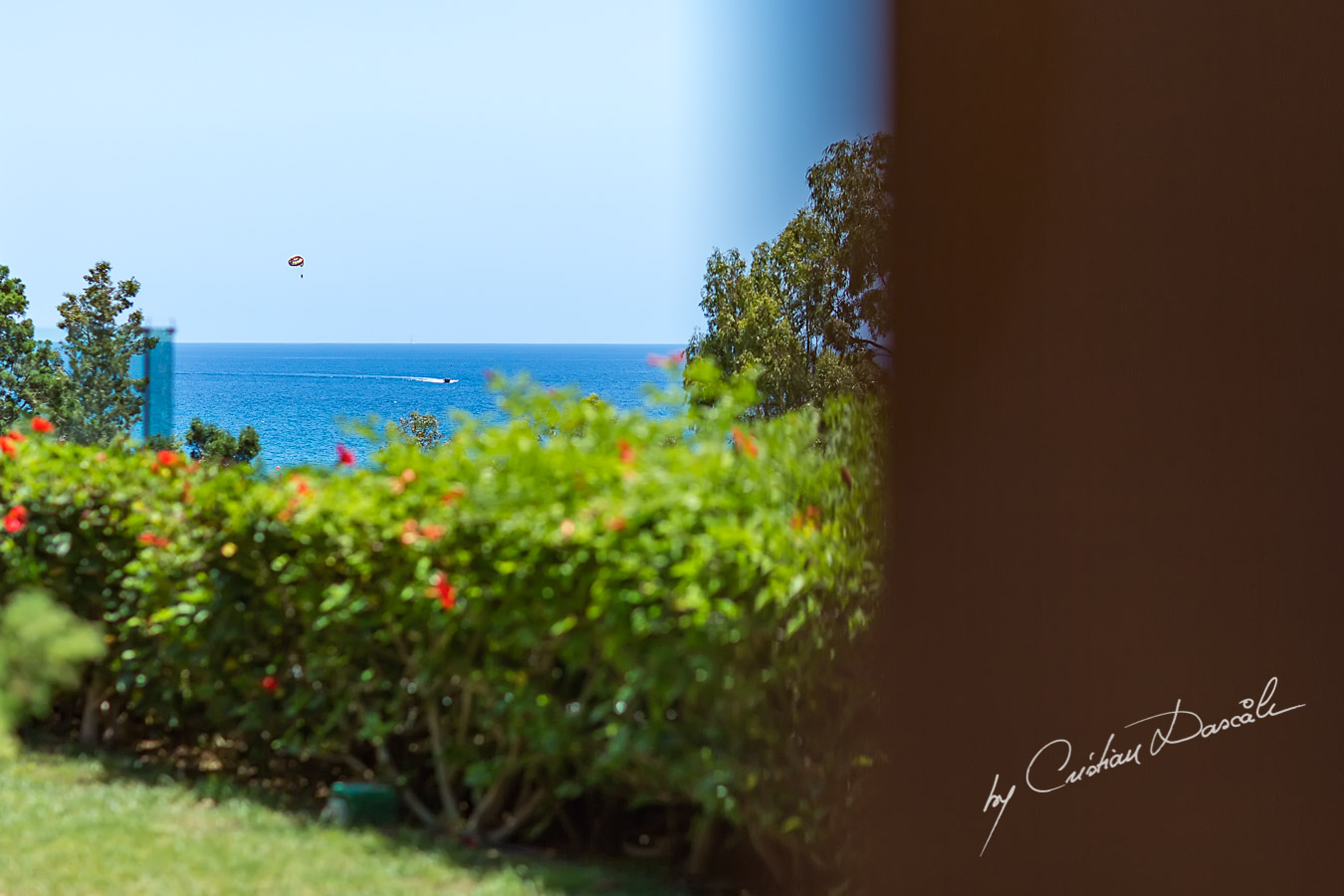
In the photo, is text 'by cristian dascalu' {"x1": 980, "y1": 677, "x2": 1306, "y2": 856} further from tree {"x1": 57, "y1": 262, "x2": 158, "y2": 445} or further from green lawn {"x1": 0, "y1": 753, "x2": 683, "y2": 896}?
tree {"x1": 57, "y1": 262, "x2": 158, "y2": 445}

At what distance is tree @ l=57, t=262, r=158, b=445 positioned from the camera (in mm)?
20891

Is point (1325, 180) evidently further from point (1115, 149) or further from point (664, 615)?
point (664, 615)

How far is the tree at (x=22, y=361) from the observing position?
977 inches

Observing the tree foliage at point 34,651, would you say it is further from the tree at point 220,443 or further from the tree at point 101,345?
the tree at point 220,443

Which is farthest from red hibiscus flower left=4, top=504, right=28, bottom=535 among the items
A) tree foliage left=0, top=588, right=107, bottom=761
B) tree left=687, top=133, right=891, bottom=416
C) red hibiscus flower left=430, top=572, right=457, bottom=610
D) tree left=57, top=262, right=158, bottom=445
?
tree left=57, top=262, right=158, bottom=445

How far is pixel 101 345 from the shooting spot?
23984 millimetres

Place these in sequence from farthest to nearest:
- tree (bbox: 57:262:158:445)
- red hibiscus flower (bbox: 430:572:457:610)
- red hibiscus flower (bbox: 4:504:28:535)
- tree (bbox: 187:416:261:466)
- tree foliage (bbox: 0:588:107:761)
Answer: tree (bbox: 187:416:261:466) → tree (bbox: 57:262:158:445) → red hibiscus flower (bbox: 4:504:28:535) → tree foliage (bbox: 0:588:107:761) → red hibiscus flower (bbox: 430:572:457:610)

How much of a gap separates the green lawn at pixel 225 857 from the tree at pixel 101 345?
17599 mm

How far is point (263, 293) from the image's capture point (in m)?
92.5

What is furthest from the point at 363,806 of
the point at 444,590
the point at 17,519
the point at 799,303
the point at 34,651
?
the point at 799,303

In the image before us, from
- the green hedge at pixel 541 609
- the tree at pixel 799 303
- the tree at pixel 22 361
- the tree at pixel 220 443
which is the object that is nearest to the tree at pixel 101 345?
the tree at pixel 22 361

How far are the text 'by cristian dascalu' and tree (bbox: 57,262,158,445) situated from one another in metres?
19.1

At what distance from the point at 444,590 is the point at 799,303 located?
45.1 ft

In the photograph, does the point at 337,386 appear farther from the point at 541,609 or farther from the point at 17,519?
the point at 541,609
